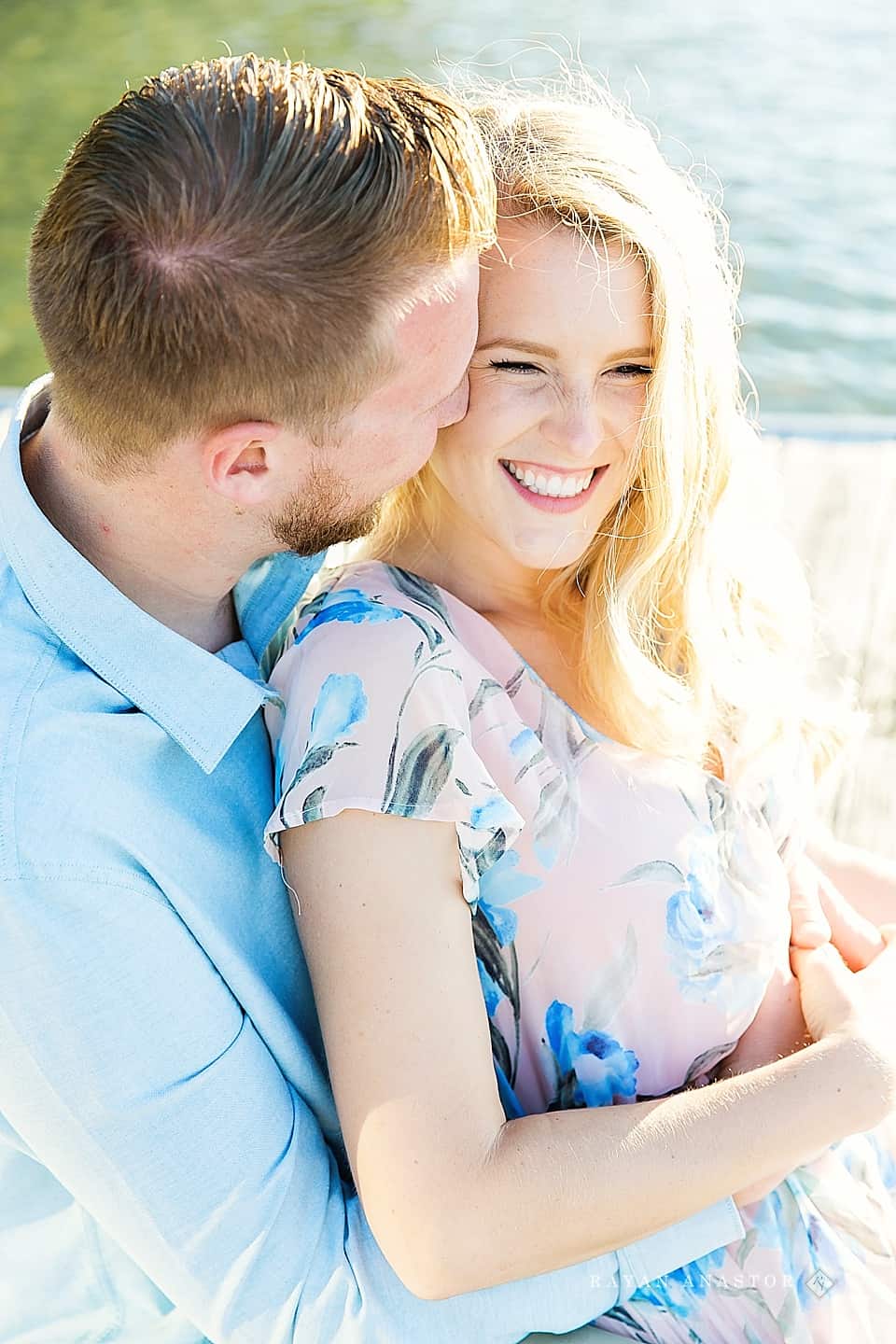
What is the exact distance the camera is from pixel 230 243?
141 cm

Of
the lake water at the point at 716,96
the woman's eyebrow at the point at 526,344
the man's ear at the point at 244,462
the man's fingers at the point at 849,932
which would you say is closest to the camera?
the man's ear at the point at 244,462

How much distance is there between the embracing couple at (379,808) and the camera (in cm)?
139

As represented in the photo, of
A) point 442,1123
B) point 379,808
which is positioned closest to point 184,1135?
point 442,1123

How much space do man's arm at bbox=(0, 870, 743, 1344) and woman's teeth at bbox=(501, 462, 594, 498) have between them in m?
0.75

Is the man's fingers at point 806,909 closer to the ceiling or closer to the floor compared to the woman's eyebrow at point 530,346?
closer to the floor

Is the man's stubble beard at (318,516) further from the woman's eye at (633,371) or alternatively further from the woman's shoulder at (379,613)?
the woman's eye at (633,371)

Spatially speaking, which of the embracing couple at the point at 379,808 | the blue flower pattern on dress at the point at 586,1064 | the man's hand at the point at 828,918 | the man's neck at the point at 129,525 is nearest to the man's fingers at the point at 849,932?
the man's hand at the point at 828,918

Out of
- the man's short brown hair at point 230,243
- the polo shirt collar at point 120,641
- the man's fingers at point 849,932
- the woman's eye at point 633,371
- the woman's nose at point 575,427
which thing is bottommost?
the man's fingers at point 849,932

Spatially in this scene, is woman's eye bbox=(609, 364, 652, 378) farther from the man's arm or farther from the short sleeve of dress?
the man's arm

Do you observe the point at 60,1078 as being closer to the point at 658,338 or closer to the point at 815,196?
the point at 658,338

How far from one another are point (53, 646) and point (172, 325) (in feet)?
1.14

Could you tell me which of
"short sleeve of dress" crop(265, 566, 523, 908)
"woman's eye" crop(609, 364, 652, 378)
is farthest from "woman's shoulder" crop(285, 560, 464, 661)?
"woman's eye" crop(609, 364, 652, 378)

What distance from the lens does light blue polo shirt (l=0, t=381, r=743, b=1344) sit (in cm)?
131

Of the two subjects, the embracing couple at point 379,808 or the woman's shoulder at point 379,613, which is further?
the woman's shoulder at point 379,613
